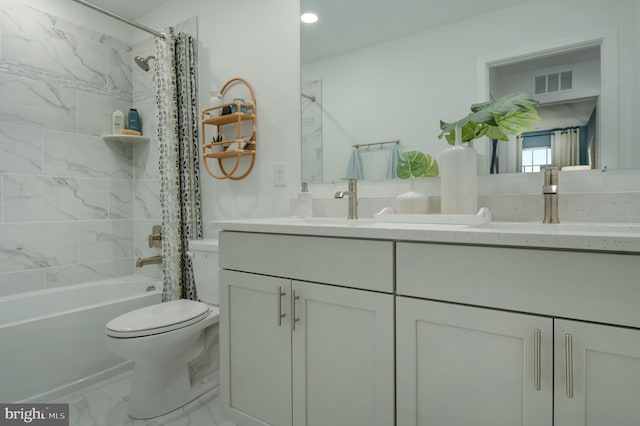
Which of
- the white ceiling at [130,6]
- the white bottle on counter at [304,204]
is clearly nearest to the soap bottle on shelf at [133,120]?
the white ceiling at [130,6]

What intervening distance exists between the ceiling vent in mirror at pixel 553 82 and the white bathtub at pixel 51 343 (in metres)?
2.35

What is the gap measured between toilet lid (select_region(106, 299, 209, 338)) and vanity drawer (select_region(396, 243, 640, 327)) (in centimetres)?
111

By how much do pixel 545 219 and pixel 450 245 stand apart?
492mm

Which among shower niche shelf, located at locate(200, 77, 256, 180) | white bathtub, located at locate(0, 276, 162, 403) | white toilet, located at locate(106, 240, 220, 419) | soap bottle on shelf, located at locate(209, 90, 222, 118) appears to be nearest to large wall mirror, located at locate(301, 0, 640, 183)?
shower niche shelf, located at locate(200, 77, 256, 180)

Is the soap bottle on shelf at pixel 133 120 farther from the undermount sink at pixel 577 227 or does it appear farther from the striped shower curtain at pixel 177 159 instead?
the undermount sink at pixel 577 227

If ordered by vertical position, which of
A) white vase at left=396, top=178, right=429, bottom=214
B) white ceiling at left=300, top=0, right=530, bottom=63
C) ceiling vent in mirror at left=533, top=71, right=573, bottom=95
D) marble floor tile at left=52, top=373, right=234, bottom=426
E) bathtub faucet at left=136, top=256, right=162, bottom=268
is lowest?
marble floor tile at left=52, top=373, right=234, bottom=426

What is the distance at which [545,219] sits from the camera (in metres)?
1.21

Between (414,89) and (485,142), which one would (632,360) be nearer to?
(485,142)

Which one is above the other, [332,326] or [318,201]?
[318,201]

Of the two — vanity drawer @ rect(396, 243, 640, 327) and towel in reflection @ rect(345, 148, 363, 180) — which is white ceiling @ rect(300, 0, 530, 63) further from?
vanity drawer @ rect(396, 243, 640, 327)

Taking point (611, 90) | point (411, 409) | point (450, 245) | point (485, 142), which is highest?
point (611, 90)

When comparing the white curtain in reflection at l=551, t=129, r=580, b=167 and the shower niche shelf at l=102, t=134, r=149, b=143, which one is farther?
the shower niche shelf at l=102, t=134, r=149, b=143

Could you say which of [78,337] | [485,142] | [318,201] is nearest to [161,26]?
[318,201]

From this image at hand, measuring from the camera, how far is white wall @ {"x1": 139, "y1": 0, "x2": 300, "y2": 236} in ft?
6.30
